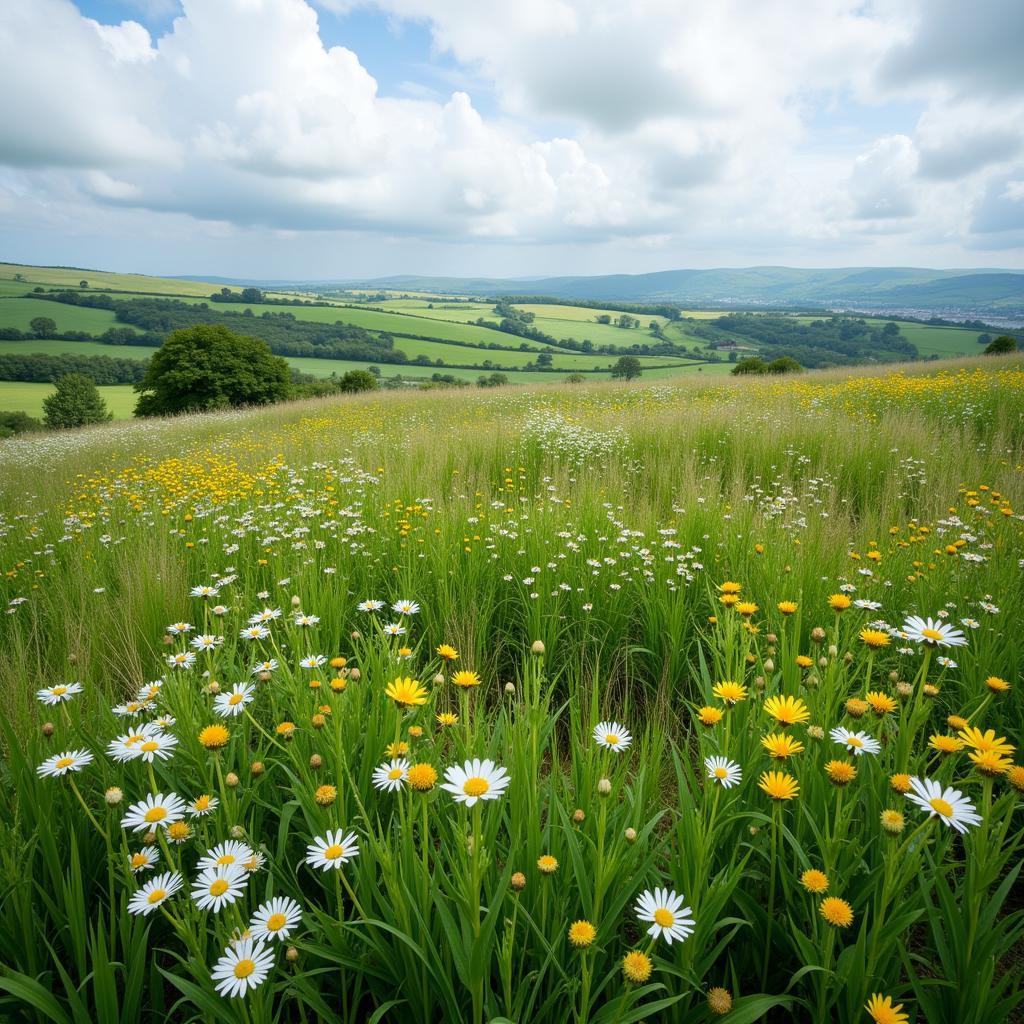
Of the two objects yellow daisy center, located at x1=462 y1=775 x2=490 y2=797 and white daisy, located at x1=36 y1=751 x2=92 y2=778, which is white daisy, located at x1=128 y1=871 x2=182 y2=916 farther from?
yellow daisy center, located at x1=462 y1=775 x2=490 y2=797

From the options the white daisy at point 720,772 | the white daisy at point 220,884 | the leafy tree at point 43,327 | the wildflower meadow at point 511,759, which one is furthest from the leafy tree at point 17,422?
the white daisy at point 720,772

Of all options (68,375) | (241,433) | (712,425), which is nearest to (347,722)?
(712,425)

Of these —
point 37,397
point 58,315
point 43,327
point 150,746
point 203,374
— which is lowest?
point 37,397

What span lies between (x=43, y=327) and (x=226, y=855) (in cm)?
7506

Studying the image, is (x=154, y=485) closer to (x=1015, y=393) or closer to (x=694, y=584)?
(x=694, y=584)

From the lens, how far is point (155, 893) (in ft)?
4.02

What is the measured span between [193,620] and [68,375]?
46356 mm

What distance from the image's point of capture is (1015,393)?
9.52 metres

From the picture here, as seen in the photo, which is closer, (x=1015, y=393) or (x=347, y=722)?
A: (x=347, y=722)

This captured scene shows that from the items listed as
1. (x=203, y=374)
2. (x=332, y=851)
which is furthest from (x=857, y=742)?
(x=203, y=374)

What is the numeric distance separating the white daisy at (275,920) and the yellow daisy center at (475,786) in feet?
1.49

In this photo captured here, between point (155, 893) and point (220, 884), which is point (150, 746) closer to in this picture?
point (155, 893)

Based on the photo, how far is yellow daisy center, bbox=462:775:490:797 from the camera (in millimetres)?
1132

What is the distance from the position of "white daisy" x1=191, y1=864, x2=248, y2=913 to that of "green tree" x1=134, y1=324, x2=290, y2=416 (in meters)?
35.6
